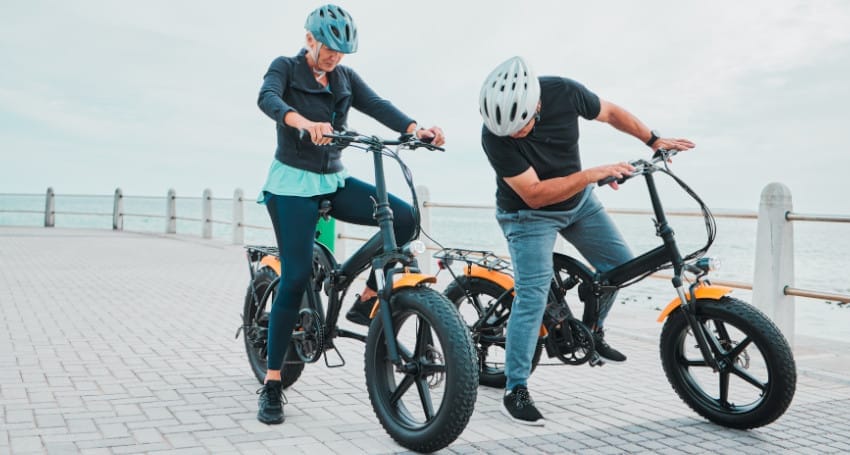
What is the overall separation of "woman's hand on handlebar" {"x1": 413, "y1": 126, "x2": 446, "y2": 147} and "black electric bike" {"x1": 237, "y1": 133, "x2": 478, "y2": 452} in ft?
0.12

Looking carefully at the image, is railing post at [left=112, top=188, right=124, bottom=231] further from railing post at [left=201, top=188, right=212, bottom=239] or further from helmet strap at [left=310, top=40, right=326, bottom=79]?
helmet strap at [left=310, top=40, right=326, bottom=79]

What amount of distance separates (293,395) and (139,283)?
285 inches

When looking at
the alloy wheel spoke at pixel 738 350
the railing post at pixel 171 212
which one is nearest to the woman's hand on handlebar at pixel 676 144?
the alloy wheel spoke at pixel 738 350

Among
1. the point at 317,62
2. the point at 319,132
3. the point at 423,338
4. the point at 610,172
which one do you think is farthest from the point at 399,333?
the point at 317,62

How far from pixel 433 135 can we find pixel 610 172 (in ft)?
2.76

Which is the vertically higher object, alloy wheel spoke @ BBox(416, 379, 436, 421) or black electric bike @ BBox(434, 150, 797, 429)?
black electric bike @ BBox(434, 150, 797, 429)

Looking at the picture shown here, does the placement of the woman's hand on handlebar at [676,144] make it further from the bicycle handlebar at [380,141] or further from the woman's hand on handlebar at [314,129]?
the woman's hand on handlebar at [314,129]

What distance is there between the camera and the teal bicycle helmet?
3.99 m

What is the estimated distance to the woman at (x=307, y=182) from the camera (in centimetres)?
416

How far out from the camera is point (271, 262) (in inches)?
197

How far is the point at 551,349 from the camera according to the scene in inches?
180

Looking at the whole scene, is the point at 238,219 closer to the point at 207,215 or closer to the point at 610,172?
the point at 207,215

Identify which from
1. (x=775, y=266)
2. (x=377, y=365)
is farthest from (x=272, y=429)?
(x=775, y=266)

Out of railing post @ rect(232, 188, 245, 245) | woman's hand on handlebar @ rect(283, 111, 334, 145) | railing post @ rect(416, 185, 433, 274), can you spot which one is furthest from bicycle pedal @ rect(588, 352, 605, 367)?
railing post @ rect(232, 188, 245, 245)
